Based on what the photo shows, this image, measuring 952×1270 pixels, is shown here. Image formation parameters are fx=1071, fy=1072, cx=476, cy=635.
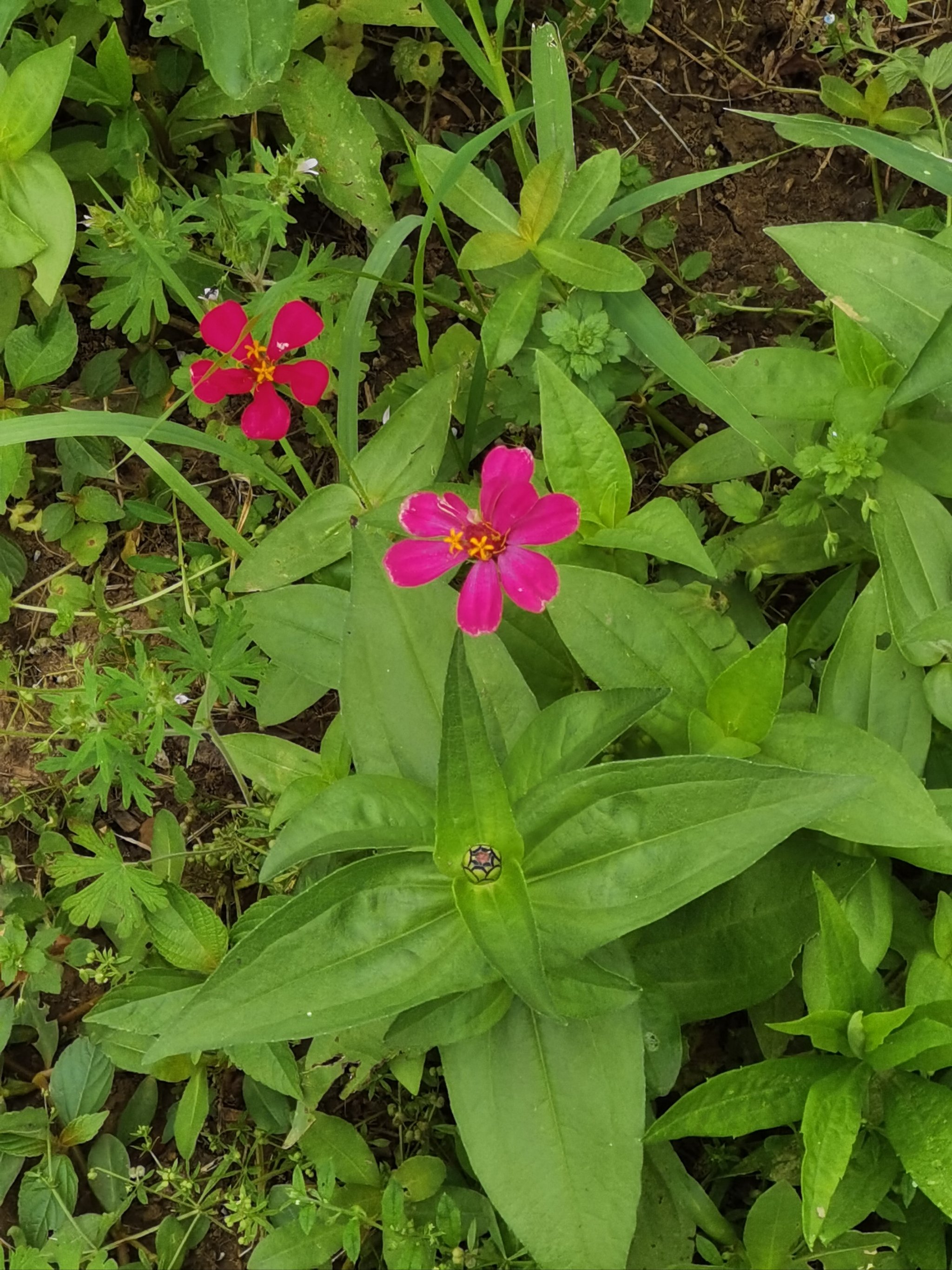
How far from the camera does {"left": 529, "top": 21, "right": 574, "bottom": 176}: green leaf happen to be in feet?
6.47

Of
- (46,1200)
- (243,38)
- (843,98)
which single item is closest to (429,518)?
(243,38)

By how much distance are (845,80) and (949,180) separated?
0.68 metres

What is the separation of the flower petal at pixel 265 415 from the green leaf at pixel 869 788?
0.99m

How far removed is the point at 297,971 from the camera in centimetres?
142

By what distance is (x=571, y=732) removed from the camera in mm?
1534

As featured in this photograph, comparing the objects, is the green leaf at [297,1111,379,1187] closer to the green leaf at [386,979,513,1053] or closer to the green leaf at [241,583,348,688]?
the green leaf at [386,979,513,1053]

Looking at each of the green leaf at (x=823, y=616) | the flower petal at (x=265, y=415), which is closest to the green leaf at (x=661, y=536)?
the green leaf at (x=823, y=616)

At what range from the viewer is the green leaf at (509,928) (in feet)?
4.40

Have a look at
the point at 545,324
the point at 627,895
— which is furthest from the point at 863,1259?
the point at 545,324

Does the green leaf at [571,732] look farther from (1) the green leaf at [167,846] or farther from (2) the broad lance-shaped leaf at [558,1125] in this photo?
(1) the green leaf at [167,846]

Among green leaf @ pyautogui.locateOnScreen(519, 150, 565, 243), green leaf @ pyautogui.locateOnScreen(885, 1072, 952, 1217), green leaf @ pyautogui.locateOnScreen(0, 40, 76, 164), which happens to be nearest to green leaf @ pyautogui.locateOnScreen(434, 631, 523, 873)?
green leaf @ pyautogui.locateOnScreen(885, 1072, 952, 1217)

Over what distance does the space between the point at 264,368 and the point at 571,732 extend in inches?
33.8

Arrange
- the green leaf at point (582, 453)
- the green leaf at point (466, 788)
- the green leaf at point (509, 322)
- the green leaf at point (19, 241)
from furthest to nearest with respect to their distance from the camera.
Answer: the green leaf at point (19, 241), the green leaf at point (509, 322), the green leaf at point (582, 453), the green leaf at point (466, 788)

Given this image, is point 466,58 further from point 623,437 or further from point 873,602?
point 873,602
